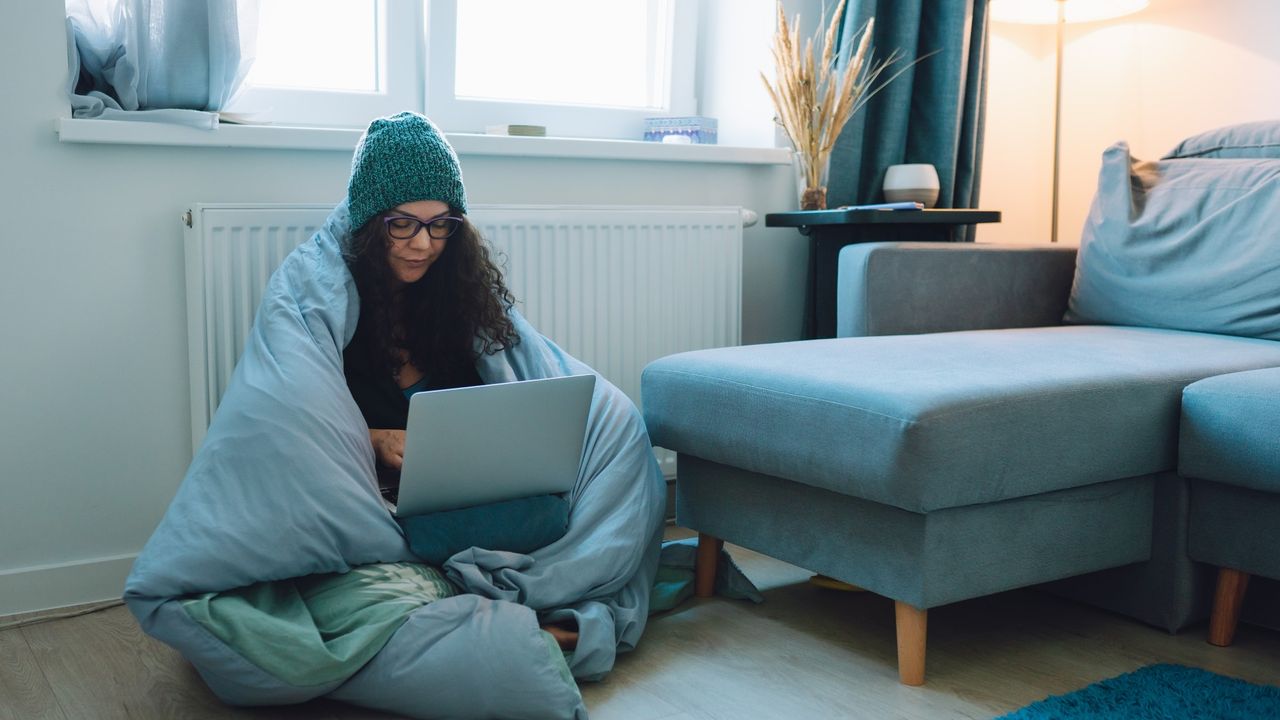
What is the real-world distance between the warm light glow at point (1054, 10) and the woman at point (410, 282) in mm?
1780

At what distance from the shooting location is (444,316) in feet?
6.81

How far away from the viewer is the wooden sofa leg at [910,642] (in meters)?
1.77

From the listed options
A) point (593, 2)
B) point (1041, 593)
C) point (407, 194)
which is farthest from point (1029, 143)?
point (407, 194)

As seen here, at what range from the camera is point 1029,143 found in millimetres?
3523

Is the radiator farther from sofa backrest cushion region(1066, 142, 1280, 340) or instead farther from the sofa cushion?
the sofa cushion

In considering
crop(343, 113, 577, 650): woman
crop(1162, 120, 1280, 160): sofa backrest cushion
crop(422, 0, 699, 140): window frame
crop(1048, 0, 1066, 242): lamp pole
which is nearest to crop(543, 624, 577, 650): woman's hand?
crop(343, 113, 577, 650): woman

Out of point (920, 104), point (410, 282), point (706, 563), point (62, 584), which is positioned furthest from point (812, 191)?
point (62, 584)

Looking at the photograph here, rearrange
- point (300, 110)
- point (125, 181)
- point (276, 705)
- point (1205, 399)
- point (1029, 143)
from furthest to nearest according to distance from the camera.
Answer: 1. point (1029, 143)
2. point (300, 110)
3. point (125, 181)
4. point (1205, 399)
5. point (276, 705)

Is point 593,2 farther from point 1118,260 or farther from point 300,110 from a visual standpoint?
point 1118,260

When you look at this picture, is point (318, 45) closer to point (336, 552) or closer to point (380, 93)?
point (380, 93)

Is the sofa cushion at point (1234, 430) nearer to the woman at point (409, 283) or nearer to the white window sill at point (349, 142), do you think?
the woman at point (409, 283)

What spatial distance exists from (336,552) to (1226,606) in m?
1.43

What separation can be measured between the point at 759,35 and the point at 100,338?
5.63 feet

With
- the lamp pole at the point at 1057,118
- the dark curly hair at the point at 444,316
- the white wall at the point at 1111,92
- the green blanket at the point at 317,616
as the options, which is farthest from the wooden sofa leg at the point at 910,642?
the white wall at the point at 1111,92
